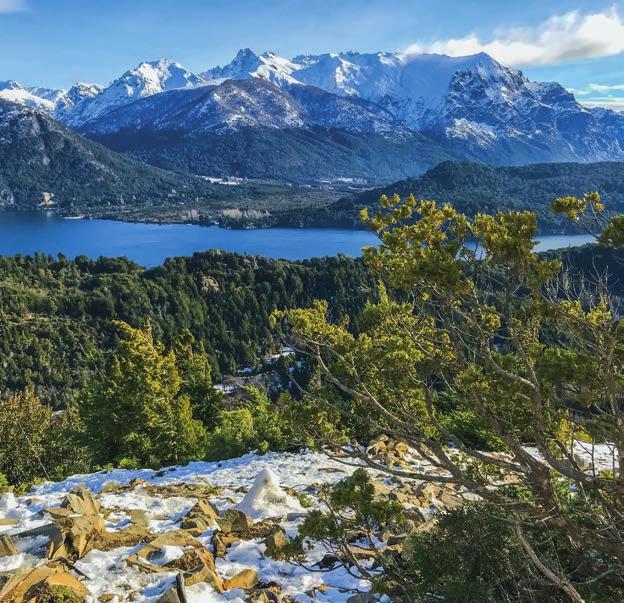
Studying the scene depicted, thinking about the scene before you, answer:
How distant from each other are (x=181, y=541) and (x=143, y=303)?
435 ft

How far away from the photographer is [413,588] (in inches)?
262

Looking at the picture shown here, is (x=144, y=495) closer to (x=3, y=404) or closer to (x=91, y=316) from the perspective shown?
(x=3, y=404)

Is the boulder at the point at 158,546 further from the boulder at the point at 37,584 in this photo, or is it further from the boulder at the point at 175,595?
the boulder at the point at 37,584

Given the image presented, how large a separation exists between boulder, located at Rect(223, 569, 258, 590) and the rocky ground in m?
0.02

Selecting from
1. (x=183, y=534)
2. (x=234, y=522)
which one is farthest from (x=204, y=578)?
(x=234, y=522)

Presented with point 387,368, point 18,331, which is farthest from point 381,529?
point 18,331

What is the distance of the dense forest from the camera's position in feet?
369

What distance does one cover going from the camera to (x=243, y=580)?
8180 mm

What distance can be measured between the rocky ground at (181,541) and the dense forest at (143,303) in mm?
97032

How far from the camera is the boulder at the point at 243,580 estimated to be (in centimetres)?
805

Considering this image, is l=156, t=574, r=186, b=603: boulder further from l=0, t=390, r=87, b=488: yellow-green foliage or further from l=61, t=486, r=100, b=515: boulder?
l=0, t=390, r=87, b=488: yellow-green foliage

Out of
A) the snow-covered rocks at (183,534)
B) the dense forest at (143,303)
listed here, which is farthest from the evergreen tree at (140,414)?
the dense forest at (143,303)

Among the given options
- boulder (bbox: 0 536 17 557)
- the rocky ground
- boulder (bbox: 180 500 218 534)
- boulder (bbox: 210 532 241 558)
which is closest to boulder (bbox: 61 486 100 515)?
the rocky ground

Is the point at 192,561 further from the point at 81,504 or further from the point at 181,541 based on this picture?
the point at 81,504
